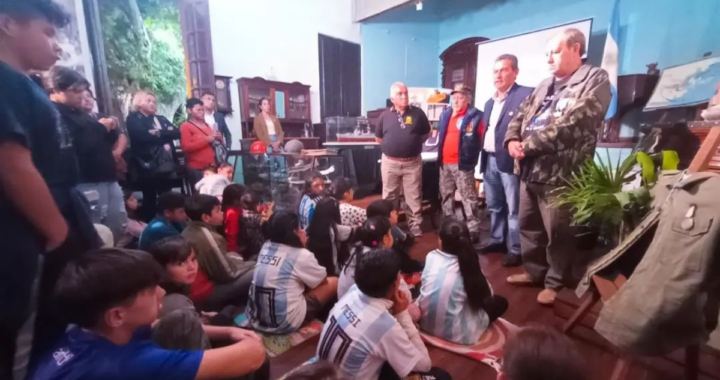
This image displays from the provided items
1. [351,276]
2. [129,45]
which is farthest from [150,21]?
[351,276]

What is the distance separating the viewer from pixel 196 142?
312cm

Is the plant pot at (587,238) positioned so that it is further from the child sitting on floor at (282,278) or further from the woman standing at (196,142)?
the woman standing at (196,142)

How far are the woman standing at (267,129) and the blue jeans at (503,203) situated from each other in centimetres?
267

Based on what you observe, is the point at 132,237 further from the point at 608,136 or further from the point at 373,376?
the point at 608,136

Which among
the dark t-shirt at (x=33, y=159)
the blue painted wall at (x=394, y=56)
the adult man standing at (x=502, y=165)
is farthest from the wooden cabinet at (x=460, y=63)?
the dark t-shirt at (x=33, y=159)

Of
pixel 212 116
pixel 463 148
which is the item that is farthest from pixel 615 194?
pixel 212 116

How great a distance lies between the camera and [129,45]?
12.2ft

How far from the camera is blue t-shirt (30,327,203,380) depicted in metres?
0.70

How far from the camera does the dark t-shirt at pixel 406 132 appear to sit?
302 centimetres

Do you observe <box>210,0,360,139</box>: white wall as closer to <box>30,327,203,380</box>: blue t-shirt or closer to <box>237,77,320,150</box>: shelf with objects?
<box>237,77,320,150</box>: shelf with objects

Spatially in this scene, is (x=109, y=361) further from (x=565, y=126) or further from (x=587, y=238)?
(x=587, y=238)

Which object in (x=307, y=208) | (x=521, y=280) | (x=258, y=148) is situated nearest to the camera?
(x=521, y=280)

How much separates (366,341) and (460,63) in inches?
227

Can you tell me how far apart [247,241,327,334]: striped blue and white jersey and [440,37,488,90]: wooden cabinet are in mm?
5013
